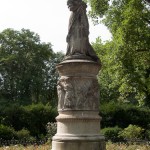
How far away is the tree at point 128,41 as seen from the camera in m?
19.4

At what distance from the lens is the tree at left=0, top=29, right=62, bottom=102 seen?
48.2 m

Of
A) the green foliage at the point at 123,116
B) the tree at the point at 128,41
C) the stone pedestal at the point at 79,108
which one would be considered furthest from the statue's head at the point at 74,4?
the green foliage at the point at 123,116

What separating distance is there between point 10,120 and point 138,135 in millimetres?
12493

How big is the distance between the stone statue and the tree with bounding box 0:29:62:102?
3715 cm

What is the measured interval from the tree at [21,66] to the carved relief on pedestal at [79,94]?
3776 centimetres

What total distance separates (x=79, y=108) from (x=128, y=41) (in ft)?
33.9

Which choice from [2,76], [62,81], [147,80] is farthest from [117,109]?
[62,81]

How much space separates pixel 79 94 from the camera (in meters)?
10.1

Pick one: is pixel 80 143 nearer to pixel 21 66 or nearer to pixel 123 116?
pixel 123 116

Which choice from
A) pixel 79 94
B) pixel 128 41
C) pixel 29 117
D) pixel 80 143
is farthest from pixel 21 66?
pixel 80 143

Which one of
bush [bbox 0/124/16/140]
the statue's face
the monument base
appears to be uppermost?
the statue's face

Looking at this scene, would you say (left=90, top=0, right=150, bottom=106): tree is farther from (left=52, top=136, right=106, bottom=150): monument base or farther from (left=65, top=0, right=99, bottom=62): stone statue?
(left=52, top=136, right=106, bottom=150): monument base

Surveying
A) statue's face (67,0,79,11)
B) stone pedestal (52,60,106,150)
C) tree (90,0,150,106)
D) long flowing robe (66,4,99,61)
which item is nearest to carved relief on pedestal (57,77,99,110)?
stone pedestal (52,60,106,150)

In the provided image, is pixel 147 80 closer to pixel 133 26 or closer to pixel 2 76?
pixel 133 26
